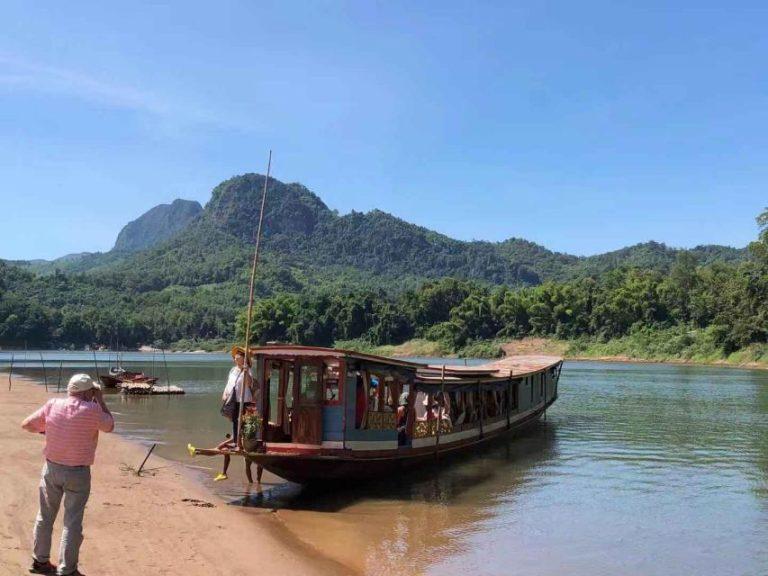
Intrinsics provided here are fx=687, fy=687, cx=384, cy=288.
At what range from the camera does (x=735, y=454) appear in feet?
71.6

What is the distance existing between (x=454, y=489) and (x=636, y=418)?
17597mm

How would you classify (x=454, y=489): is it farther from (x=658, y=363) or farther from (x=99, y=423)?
(x=658, y=363)

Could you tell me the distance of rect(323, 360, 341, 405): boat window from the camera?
14867mm

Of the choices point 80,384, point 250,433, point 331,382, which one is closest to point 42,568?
point 80,384

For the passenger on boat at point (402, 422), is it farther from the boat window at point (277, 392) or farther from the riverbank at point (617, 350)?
the riverbank at point (617, 350)

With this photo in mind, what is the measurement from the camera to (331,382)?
15031mm

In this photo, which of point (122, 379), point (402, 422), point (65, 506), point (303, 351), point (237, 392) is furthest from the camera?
point (122, 379)

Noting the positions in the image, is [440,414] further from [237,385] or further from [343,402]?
[237,385]

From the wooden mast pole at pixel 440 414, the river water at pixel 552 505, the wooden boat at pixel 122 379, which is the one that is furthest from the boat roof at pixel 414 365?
the wooden boat at pixel 122 379

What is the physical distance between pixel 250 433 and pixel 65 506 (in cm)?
689

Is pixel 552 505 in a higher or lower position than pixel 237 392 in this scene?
lower

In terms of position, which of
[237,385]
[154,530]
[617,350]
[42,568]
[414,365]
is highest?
[414,365]

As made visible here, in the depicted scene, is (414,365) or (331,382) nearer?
(331,382)

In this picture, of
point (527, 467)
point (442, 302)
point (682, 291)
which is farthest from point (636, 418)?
point (442, 302)
